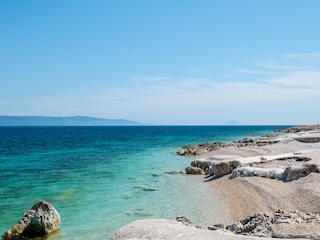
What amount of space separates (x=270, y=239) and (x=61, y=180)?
20.2 m

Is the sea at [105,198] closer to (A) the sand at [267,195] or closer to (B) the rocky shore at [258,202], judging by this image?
(A) the sand at [267,195]

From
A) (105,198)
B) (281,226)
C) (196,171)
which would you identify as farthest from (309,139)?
(281,226)

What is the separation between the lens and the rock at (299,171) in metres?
17.1

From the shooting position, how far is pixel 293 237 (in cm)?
817

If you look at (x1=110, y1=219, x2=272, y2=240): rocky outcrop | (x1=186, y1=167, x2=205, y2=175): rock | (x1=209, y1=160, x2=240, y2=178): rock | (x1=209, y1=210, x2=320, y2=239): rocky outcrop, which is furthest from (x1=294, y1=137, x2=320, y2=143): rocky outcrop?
(x1=110, y1=219, x2=272, y2=240): rocky outcrop

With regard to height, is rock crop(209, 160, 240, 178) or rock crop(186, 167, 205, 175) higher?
rock crop(209, 160, 240, 178)

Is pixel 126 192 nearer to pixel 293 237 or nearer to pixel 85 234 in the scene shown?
pixel 85 234

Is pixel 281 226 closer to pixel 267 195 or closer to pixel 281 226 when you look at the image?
pixel 281 226

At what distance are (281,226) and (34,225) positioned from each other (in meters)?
7.88

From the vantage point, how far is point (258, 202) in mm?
15453

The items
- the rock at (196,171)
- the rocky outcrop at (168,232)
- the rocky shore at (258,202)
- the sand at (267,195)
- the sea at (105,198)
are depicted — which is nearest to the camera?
the rocky outcrop at (168,232)

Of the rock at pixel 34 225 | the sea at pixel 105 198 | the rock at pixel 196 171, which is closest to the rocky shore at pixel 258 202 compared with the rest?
the rock at pixel 196 171

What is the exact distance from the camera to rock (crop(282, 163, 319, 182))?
1713 cm

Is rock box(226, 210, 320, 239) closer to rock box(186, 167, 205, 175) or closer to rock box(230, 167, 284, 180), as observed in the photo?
rock box(230, 167, 284, 180)
